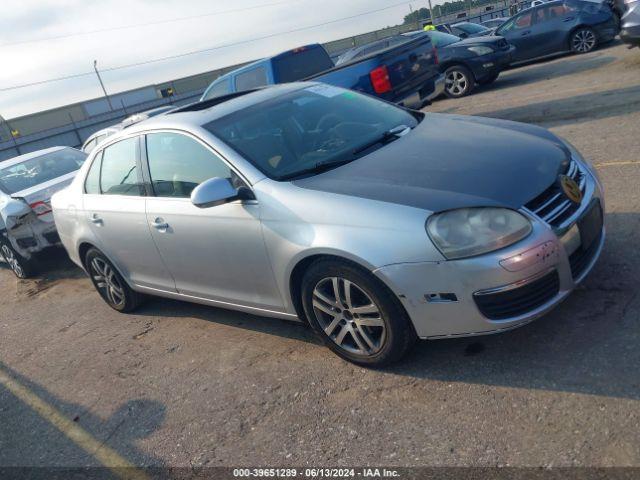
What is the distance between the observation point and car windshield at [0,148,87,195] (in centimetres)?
770

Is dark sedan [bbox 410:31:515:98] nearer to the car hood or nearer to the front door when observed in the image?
the car hood

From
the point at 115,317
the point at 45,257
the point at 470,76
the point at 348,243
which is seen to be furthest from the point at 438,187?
the point at 470,76

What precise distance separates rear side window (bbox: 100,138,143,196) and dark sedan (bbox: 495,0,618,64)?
1212 centimetres

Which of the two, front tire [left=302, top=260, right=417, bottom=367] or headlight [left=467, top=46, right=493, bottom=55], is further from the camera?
headlight [left=467, top=46, right=493, bottom=55]

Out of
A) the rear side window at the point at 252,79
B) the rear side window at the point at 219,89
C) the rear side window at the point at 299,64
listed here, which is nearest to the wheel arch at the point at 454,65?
the rear side window at the point at 299,64

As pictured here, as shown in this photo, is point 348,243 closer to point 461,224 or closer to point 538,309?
point 461,224

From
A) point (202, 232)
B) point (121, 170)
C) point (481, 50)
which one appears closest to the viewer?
point (202, 232)

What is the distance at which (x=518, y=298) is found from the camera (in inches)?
111

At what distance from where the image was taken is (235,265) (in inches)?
145

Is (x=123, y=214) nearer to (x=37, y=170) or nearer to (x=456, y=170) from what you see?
(x=456, y=170)

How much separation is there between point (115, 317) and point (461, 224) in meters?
3.90

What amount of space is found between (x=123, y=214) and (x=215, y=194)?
58.9 inches

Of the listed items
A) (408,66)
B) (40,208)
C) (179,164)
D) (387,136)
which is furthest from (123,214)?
(408,66)

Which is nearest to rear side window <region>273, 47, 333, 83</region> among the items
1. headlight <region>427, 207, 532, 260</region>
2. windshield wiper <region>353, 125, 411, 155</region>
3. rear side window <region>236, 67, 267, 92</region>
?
rear side window <region>236, 67, 267, 92</region>
